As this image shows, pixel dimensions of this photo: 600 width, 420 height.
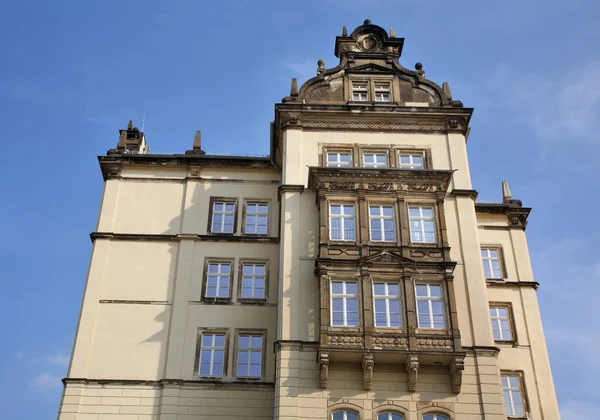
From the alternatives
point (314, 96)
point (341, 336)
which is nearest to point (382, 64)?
point (314, 96)

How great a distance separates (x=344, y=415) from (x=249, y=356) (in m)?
5.78

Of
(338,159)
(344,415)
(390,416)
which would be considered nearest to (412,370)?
(390,416)

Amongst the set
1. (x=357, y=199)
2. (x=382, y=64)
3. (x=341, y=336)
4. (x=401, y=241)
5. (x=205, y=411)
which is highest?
(x=382, y=64)

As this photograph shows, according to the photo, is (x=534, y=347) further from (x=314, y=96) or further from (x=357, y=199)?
(x=314, y=96)

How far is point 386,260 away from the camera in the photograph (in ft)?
96.8

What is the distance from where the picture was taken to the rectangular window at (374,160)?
110ft

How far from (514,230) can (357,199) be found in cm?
1027

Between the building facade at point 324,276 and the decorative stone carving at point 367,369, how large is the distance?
0.08 meters

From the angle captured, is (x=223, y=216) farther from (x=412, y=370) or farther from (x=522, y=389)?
(x=522, y=389)

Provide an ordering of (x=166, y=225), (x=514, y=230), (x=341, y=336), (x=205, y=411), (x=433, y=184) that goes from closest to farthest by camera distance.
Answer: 1. (x=341, y=336)
2. (x=205, y=411)
3. (x=433, y=184)
4. (x=166, y=225)
5. (x=514, y=230)

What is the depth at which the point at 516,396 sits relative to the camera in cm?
3228

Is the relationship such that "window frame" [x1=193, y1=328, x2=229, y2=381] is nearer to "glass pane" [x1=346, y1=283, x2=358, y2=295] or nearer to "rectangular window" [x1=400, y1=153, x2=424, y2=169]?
"glass pane" [x1=346, y1=283, x2=358, y2=295]

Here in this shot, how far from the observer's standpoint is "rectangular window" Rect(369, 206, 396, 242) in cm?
3066

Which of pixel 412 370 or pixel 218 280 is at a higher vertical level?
pixel 218 280
